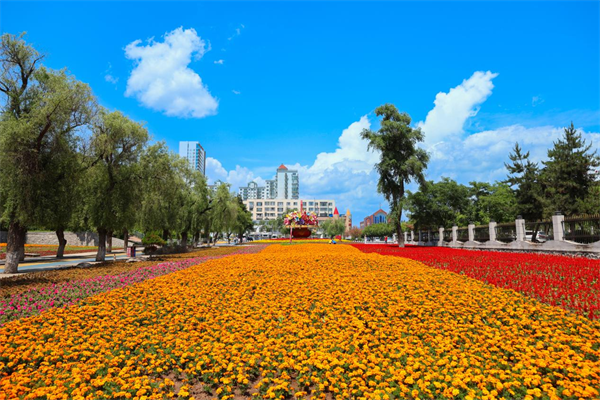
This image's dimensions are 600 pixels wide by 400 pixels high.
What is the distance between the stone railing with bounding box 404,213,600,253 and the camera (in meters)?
18.3

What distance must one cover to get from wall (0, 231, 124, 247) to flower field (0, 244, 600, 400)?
4836 centimetres

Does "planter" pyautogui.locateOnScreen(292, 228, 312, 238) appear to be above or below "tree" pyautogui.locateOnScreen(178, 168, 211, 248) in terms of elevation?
below

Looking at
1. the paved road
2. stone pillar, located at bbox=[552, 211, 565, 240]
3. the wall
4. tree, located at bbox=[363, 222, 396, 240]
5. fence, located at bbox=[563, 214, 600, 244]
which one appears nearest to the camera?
fence, located at bbox=[563, 214, 600, 244]

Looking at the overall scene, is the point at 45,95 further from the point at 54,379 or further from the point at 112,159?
the point at 54,379

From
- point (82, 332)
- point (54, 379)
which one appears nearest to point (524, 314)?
point (54, 379)

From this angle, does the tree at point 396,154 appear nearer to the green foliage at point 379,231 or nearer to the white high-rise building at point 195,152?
the green foliage at point 379,231

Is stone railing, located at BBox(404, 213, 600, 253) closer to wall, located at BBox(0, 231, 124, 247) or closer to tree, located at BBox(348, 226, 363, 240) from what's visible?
wall, located at BBox(0, 231, 124, 247)

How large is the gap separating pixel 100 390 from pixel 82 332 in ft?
8.76

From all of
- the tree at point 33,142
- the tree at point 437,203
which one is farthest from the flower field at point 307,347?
the tree at point 437,203

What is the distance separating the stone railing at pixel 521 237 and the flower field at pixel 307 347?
42.1ft

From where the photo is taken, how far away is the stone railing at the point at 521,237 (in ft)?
59.9

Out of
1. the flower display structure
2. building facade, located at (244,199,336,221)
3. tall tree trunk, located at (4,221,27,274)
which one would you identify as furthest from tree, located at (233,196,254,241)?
building facade, located at (244,199,336,221)

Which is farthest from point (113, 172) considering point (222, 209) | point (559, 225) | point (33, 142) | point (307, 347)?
point (559, 225)

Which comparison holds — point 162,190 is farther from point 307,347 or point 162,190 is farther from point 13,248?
point 307,347
